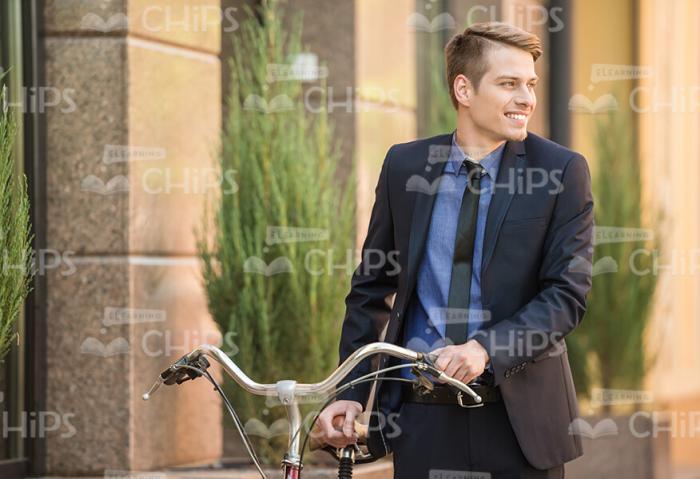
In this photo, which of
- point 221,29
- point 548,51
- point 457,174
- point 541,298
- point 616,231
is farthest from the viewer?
point 548,51

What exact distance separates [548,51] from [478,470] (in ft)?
26.6

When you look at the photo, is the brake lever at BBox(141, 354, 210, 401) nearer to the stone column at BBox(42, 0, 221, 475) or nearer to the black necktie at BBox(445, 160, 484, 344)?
the black necktie at BBox(445, 160, 484, 344)

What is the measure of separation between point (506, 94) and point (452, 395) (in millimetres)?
782

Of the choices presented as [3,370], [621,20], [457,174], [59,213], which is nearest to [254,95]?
[59,213]

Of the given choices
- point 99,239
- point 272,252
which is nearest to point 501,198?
point 272,252

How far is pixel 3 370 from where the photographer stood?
564 centimetres

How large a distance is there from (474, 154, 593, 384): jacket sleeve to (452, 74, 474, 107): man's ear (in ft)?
1.07

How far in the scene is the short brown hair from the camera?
131 inches

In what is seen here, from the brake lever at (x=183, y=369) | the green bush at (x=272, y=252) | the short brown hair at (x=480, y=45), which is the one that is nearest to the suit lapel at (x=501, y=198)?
the short brown hair at (x=480, y=45)

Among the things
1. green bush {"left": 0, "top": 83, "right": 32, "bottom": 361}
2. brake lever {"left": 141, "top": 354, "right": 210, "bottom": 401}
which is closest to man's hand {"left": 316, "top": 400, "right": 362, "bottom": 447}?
brake lever {"left": 141, "top": 354, "right": 210, "bottom": 401}

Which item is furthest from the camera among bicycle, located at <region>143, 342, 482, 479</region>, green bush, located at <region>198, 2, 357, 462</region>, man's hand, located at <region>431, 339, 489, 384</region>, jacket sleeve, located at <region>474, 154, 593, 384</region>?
green bush, located at <region>198, 2, 357, 462</region>

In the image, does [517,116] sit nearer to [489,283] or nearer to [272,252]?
[489,283]

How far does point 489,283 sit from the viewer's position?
3.26 m

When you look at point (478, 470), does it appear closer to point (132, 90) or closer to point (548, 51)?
point (132, 90)
